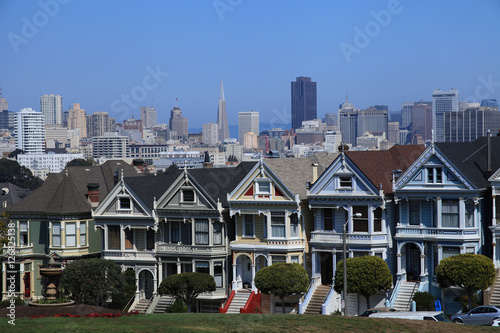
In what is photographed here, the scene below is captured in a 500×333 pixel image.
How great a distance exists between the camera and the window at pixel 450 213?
48.2m

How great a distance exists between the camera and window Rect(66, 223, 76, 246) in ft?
194

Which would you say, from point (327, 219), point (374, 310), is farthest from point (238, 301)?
point (374, 310)

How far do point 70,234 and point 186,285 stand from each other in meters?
10.3

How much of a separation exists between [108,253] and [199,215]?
6.32m

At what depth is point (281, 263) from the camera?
51.2 meters

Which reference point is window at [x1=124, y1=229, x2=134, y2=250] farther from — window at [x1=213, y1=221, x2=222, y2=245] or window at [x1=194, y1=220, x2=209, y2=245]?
window at [x1=213, y1=221, x2=222, y2=245]

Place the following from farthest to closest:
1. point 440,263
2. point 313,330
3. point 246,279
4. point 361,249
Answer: point 246,279, point 361,249, point 440,263, point 313,330

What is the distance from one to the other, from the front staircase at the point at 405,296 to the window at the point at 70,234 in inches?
816

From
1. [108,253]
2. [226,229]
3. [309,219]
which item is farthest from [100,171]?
[309,219]

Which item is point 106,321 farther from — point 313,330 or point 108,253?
point 108,253

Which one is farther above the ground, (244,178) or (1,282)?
(244,178)

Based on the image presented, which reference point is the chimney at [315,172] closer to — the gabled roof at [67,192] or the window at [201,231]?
the window at [201,231]

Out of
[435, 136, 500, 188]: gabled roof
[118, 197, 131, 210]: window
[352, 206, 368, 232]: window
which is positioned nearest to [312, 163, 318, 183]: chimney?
[352, 206, 368, 232]: window

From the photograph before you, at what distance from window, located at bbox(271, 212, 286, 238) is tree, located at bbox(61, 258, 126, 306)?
359 inches
